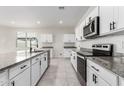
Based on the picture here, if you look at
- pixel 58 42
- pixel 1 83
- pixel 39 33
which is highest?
pixel 39 33

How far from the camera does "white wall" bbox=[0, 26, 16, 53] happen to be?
29.4 ft

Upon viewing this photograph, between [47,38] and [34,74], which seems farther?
[47,38]

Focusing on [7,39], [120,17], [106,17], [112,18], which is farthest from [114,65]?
[7,39]

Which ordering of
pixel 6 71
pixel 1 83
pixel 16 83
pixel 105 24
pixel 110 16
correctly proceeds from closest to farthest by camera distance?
pixel 1 83, pixel 6 71, pixel 16 83, pixel 110 16, pixel 105 24

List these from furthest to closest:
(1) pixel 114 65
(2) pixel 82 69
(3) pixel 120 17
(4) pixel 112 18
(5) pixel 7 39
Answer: (5) pixel 7 39 < (2) pixel 82 69 < (4) pixel 112 18 < (3) pixel 120 17 < (1) pixel 114 65

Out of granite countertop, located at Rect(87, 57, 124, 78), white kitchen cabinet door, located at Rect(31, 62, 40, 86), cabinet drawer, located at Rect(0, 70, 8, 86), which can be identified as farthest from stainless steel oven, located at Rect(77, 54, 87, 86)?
cabinet drawer, located at Rect(0, 70, 8, 86)

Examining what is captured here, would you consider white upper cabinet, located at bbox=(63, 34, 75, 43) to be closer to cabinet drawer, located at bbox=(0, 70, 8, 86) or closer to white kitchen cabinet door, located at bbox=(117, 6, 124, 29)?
white kitchen cabinet door, located at bbox=(117, 6, 124, 29)

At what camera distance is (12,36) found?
916 centimetres

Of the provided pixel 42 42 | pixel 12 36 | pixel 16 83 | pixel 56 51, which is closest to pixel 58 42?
pixel 56 51

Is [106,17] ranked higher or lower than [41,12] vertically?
lower

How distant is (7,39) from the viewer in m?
9.12

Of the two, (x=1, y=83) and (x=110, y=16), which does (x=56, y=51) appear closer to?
(x=110, y=16)

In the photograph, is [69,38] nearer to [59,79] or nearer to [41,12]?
[41,12]
